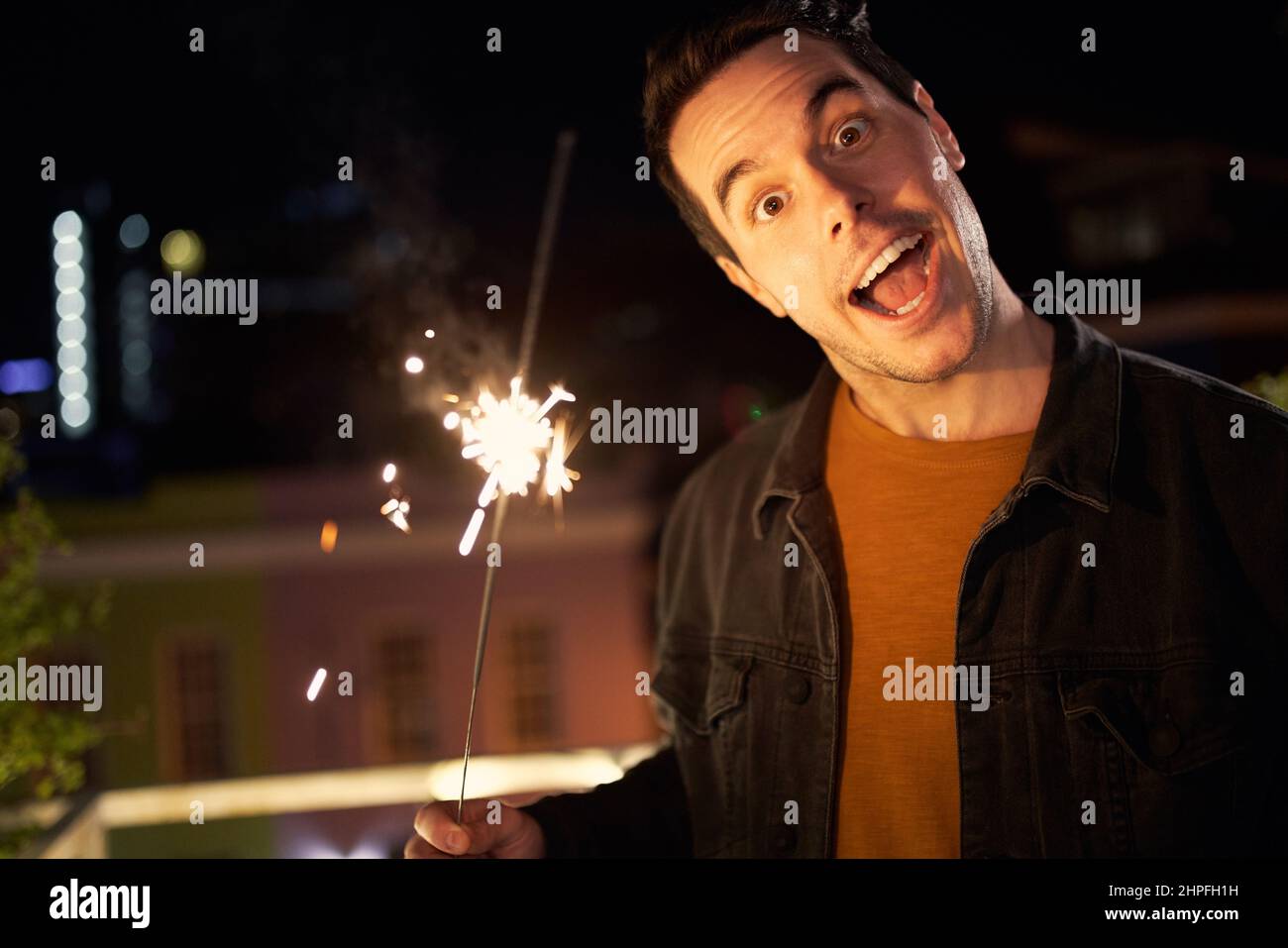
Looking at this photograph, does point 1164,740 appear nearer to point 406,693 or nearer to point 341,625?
point 341,625

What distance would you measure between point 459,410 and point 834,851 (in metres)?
1.20

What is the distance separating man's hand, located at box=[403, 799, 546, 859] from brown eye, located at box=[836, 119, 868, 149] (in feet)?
4.56

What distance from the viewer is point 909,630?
2.08 metres

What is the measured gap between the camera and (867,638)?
210cm

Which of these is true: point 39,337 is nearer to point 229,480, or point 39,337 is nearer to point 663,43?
point 229,480

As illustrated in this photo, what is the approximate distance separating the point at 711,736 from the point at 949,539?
0.68 metres

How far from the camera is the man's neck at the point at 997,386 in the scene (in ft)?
6.81

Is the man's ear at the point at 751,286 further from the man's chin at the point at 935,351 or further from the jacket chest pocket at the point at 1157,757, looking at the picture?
the jacket chest pocket at the point at 1157,757

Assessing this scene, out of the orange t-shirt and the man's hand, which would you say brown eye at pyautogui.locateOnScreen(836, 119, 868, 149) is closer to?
the orange t-shirt

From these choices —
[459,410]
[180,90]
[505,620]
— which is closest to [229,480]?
[505,620]

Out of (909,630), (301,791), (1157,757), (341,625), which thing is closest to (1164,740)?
(1157,757)

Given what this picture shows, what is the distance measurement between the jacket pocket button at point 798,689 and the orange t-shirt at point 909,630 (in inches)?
3.7

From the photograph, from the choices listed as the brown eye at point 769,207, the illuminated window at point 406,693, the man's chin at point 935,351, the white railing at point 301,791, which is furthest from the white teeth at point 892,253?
the illuminated window at point 406,693

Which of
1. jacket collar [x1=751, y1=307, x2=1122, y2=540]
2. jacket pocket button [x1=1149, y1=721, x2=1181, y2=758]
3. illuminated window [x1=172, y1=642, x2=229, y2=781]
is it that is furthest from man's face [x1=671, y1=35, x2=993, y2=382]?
illuminated window [x1=172, y1=642, x2=229, y2=781]
